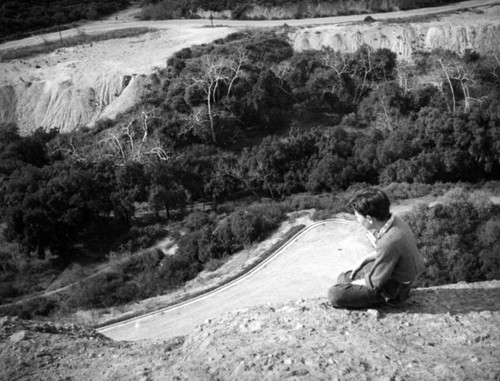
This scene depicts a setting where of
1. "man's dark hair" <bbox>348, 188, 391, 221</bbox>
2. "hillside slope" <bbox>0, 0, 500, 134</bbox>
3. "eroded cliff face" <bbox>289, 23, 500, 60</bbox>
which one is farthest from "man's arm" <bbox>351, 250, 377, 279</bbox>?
"eroded cliff face" <bbox>289, 23, 500, 60</bbox>

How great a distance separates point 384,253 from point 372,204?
73cm

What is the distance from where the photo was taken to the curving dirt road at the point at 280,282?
16.7m

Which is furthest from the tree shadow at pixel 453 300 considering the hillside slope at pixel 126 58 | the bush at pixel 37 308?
the hillside slope at pixel 126 58

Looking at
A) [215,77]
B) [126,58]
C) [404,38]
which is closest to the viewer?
[215,77]

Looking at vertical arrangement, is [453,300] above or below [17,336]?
above

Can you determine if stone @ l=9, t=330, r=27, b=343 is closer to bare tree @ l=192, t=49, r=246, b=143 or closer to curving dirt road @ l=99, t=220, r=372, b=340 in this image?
curving dirt road @ l=99, t=220, r=372, b=340

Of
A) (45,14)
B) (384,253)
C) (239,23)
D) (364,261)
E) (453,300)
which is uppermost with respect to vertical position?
(45,14)

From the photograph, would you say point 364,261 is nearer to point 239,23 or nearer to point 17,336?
point 17,336

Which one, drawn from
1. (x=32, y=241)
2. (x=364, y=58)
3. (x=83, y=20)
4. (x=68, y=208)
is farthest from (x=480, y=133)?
(x=83, y=20)

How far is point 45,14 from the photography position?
58875 mm

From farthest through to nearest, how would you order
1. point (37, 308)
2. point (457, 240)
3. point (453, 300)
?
point (37, 308)
point (457, 240)
point (453, 300)

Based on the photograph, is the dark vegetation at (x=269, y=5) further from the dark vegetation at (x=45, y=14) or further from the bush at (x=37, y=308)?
the bush at (x=37, y=308)

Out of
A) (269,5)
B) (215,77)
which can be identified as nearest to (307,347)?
(215,77)

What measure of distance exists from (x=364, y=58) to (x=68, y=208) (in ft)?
93.8
